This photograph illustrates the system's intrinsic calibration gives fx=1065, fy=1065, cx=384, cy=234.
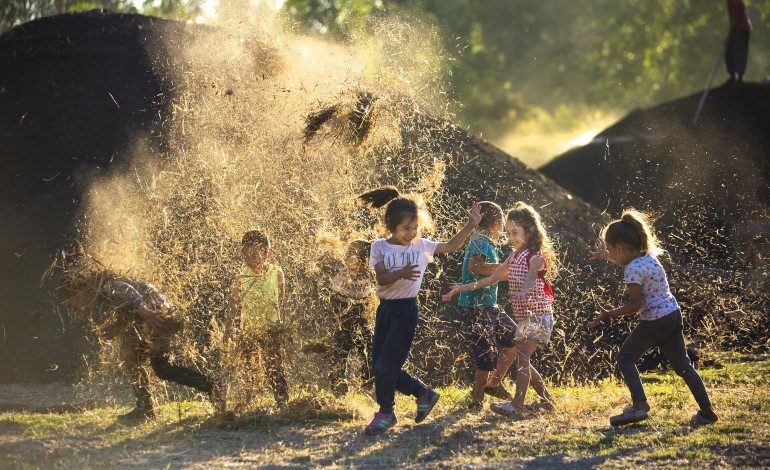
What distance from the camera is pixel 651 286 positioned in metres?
7.52

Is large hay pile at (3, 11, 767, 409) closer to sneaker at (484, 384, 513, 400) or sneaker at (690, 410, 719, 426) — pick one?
sneaker at (484, 384, 513, 400)

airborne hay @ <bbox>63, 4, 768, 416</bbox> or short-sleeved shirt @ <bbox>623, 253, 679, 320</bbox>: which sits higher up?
airborne hay @ <bbox>63, 4, 768, 416</bbox>

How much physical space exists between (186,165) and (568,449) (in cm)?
454

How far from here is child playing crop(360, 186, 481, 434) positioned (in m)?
7.32

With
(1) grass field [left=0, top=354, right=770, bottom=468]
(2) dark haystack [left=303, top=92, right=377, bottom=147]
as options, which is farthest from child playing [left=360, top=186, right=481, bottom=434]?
(2) dark haystack [left=303, top=92, right=377, bottom=147]

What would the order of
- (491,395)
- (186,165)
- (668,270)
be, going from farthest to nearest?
(668,270) < (186,165) < (491,395)

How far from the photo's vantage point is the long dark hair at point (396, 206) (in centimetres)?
737

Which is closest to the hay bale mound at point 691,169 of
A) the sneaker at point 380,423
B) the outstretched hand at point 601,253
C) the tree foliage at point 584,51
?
the outstretched hand at point 601,253

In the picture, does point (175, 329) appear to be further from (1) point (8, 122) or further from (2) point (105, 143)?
(1) point (8, 122)

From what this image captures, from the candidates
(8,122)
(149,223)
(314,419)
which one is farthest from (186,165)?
(8,122)

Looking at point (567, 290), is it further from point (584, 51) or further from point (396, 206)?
point (584, 51)

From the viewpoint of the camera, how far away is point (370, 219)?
1005 cm

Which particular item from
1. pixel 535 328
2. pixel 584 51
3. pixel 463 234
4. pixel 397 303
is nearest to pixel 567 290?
pixel 535 328

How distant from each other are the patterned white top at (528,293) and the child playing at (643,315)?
1.54 ft
